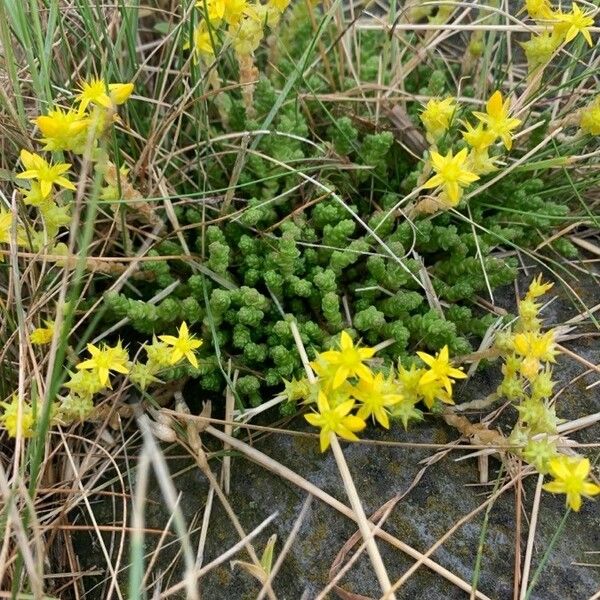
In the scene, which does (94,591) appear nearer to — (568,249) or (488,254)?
(488,254)

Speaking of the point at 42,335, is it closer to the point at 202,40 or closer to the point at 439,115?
the point at 202,40

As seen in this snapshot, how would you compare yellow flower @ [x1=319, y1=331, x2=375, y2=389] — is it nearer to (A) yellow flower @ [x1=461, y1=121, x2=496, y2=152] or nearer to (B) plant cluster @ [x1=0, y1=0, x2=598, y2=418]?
(B) plant cluster @ [x1=0, y1=0, x2=598, y2=418]

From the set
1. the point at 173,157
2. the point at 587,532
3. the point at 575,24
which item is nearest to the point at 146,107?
the point at 173,157

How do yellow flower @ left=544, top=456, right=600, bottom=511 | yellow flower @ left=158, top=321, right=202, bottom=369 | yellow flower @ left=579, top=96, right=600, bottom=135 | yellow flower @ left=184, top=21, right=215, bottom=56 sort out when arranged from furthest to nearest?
yellow flower @ left=184, top=21, right=215, bottom=56 < yellow flower @ left=579, top=96, right=600, bottom=135 < yellow flower @ left=158, top=321, right=202, bottom=369 < yellow flower @ left=544, top=456, right=600, bottom=511

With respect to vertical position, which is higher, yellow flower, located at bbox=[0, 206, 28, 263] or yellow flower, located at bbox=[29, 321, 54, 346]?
yellow flower, located at bbox=[0, 206, 28, 263]

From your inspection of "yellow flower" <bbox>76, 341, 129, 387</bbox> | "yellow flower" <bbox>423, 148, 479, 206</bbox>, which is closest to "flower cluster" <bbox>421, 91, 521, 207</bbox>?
"yellow flower" <bbox>423, 148, 479, 206</bbox>

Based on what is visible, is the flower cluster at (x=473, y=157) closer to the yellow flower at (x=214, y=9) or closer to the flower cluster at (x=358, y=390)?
the flower cluster at (x=358, y=390)

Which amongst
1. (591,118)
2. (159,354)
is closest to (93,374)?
(159,354)
